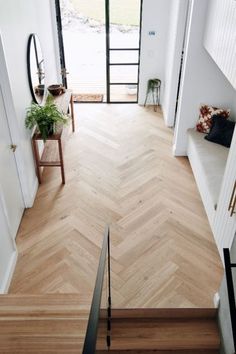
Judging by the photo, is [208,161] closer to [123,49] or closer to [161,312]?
[161,312]

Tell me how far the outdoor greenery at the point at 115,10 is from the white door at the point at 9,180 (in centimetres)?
393

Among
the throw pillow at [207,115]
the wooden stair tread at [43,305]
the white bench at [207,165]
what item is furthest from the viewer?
the throw pillow at [207,115]

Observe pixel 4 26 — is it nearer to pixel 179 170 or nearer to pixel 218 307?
pixel 179 170

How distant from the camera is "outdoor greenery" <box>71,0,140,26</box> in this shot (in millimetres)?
6352

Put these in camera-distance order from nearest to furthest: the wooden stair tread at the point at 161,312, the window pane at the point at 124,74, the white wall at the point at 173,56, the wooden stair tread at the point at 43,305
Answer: the wooden stair tread at the point at 43,305, the wooden stair tread at the point at 161,312, the white wall at the point at 173,56, the window pane at the point at 124,74

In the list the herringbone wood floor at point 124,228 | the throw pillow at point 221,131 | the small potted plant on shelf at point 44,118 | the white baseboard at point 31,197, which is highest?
the small potted plant on shelf at point 44,118

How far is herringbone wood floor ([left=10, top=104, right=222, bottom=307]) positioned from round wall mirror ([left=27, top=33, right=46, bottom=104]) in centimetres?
113

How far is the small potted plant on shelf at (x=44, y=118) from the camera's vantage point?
14.0 ft

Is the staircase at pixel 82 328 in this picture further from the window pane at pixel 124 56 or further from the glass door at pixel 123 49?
the window pane at pixel 124 56

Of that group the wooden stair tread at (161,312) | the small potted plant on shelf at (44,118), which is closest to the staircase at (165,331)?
the wooden stair tread at (161,312)

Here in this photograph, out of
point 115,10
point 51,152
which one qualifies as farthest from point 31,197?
point 115,10

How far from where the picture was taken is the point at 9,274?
338 centimetres

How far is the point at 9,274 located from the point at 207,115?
348cm

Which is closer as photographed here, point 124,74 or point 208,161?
point 208,161
